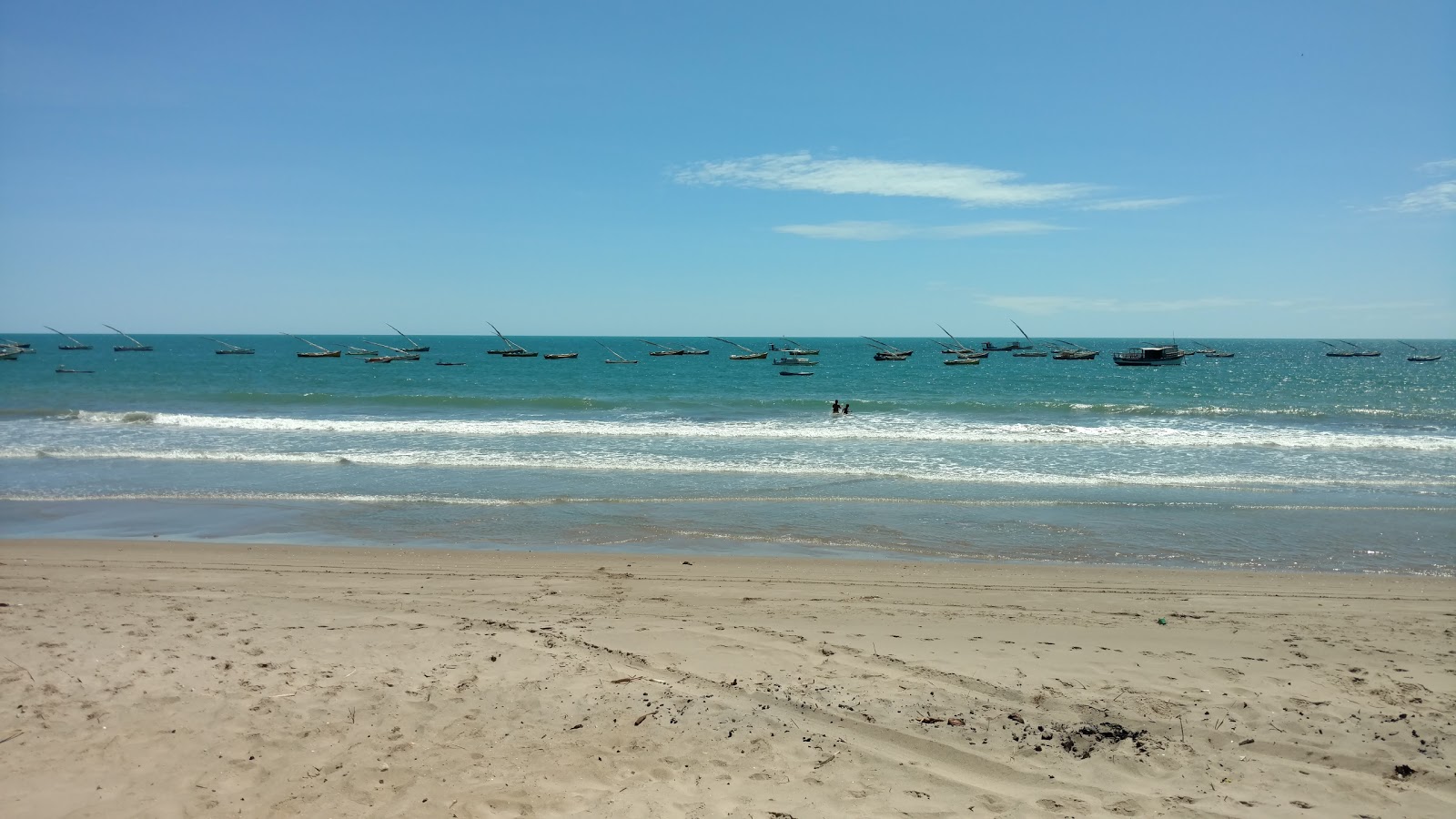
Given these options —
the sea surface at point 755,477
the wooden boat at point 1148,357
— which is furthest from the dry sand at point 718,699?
→ the wooden boat at point 1148,357

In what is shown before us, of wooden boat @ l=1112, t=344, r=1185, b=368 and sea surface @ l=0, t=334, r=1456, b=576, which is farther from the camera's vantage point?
wooden boat @ l=1112, t=344, r=1185, b=368

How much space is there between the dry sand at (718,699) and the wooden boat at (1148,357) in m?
68.0

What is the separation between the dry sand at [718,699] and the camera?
470 cm

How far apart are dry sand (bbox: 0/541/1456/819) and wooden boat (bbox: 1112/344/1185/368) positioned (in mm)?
67987

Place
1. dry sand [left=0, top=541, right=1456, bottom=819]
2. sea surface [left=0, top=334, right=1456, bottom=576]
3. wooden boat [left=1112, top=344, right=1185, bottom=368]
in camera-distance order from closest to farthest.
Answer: dry sand [left=0, top=541, right=1456, bottom=819], sea surface [left=0, top=334, right=1456, bottom=576], wooden boat [left=1112, top=344, right=1185, bottom=368]

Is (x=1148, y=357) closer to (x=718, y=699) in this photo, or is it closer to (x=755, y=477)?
(x=755, y=477)

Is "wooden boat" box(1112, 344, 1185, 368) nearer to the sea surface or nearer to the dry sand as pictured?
the sea surface

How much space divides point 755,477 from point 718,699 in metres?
11.7

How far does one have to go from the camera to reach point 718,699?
19.2 ft

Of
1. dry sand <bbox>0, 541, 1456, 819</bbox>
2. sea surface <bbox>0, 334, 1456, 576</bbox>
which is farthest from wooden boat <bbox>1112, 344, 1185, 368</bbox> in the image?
dry sand <bbox>0, 541, 1456, 819</bbox>

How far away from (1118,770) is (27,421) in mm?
33533

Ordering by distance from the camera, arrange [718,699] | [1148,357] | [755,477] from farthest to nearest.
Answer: [1148,357], [755,477], [718,699]

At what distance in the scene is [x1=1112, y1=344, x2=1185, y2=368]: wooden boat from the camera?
233ft

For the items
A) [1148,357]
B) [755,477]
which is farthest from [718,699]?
[1148,357]
